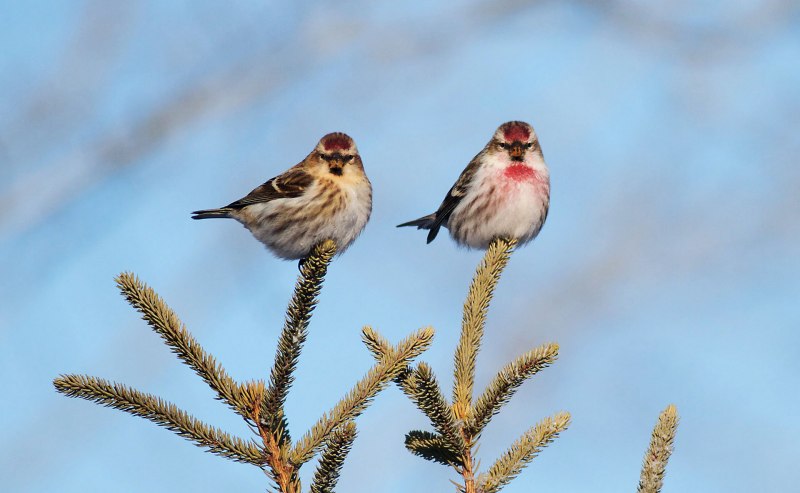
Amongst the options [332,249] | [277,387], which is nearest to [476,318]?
[332,249]

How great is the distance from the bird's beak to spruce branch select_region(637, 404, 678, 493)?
3957 mm

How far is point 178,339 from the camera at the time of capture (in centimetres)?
243

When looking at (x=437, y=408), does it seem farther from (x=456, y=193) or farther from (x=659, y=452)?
(x=456, y=193)

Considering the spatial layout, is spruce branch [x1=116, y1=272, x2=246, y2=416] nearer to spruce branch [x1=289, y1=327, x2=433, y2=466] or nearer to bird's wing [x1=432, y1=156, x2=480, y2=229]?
spruce branch [x1=289, y1=327, x2=433, y2=466]

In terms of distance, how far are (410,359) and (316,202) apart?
307 cm

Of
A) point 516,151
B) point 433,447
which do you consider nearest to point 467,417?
point 433,447

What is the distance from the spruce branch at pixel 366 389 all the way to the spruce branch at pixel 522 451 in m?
0.39

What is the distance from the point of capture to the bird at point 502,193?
5730 millimetres

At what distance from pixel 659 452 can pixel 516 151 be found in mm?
4099

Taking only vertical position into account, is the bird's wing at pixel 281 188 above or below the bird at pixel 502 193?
below

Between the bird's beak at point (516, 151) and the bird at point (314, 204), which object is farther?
the bird's beak at point (516, 151)

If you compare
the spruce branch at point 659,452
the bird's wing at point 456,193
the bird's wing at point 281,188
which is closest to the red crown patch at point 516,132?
the bird's wing at point 456,193

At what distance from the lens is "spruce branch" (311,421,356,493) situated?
2266mm

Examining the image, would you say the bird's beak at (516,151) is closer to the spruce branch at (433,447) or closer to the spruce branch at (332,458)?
the spruce branch at (433,447)
